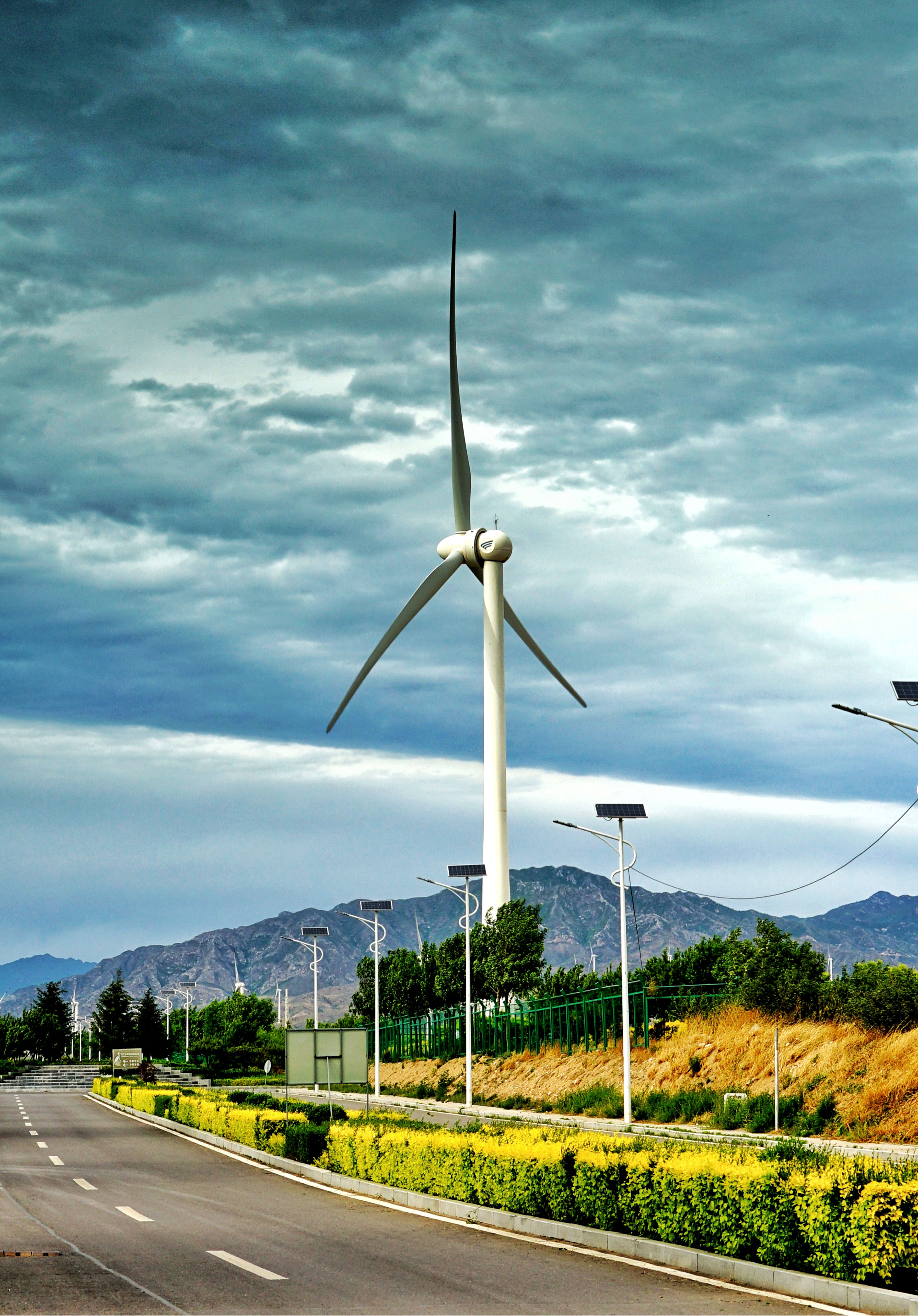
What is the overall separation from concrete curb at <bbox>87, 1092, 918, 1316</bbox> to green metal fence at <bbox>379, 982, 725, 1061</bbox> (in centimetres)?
2497

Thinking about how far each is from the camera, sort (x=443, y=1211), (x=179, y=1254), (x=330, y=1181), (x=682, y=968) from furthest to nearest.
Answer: (x=682, y=968) < (x=330, y=1181) < (x=443, y=1211) < (x=179, y=1254)

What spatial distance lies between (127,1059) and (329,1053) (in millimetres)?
59936

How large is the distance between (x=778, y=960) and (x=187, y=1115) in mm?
18986

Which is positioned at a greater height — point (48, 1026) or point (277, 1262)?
point (277, 1262)

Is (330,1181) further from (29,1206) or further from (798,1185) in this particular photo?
(798,1185)

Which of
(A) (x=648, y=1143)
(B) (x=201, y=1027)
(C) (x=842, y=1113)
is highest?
(A) (x=648, y=1143)

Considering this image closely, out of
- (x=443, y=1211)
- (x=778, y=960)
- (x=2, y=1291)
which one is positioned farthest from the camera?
(x=778, y=960)

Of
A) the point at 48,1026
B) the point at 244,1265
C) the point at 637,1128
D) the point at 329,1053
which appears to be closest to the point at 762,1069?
the point at 637,1128

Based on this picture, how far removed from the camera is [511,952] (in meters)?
62.2

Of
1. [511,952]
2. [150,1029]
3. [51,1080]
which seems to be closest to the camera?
[511,952]

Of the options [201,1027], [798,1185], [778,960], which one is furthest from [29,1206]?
[201,1027]

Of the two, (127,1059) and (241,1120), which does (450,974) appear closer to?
(127,1059)

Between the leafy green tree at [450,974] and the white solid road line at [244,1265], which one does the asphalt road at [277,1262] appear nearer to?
the white solid road line at [244,1265]

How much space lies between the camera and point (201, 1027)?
137 meters
